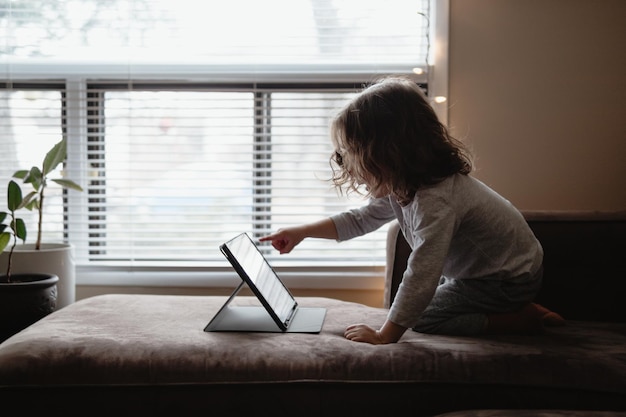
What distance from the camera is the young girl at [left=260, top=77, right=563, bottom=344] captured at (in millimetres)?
1520

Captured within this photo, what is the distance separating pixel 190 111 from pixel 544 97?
4.48 ft

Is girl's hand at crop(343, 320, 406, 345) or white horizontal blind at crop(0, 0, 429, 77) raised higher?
white horizontal blind at crop(0, 0, 429, 77)

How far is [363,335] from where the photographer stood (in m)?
1.49

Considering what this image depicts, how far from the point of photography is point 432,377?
4.39 feet

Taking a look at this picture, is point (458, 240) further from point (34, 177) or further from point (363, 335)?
point (34, 177)

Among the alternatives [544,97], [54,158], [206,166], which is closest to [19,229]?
[54,158]

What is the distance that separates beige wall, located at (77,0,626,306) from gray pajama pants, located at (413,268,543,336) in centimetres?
72

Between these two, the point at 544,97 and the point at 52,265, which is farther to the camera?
the point at 544,97

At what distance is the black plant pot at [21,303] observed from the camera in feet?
6.21

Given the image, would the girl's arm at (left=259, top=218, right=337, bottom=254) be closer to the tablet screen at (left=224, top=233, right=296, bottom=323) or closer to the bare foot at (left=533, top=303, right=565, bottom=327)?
the tablet screen at (left=224, top=233, right=296, bottom=323)

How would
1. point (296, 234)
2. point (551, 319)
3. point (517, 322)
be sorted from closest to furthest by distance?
point (517, 322) → point (551, 319) → point (296, 234)

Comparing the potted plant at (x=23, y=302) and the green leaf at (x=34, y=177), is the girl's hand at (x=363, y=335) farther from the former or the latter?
the green leaf at (x=34, y=177)

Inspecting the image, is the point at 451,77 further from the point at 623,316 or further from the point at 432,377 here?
the point at 432,377

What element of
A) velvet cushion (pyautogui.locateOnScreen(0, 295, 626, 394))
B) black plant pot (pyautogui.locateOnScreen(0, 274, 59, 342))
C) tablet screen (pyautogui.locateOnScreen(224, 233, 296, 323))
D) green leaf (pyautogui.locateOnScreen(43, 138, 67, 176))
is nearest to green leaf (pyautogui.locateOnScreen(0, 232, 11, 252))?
black plant pot (pyautogui.locateOnScreen(0, 274, 59, 342))
